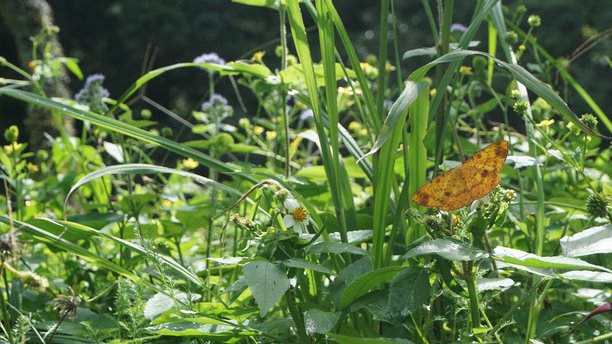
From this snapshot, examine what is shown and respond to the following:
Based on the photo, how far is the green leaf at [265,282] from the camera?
0.75 m

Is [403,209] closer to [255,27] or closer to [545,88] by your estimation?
[545,88]

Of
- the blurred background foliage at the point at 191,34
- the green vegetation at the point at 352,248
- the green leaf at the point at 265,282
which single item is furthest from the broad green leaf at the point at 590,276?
the blurred background foliage at the point at 191,34

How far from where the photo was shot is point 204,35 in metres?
12.1

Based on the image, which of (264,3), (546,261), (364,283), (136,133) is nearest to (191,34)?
(264,3)

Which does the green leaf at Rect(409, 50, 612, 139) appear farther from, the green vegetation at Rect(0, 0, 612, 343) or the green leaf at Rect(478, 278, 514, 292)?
the green leaf at Rect(478, 278, 514, 292)

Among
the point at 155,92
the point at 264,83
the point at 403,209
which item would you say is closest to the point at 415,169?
the point at 403,209

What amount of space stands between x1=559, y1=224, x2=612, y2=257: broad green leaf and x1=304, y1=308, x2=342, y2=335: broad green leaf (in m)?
0.22

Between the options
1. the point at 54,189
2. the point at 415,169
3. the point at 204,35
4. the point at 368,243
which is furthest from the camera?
the point at 204,35

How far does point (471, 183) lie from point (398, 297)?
12 centimetres

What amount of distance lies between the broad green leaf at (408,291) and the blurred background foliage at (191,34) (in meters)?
9.92

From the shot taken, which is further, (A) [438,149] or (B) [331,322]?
(A) [438,149]

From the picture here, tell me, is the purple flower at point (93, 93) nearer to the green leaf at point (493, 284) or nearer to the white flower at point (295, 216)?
the white flower at point (295, 216)

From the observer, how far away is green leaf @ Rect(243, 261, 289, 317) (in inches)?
29.4

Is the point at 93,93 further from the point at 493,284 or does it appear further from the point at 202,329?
the point at 493,284
